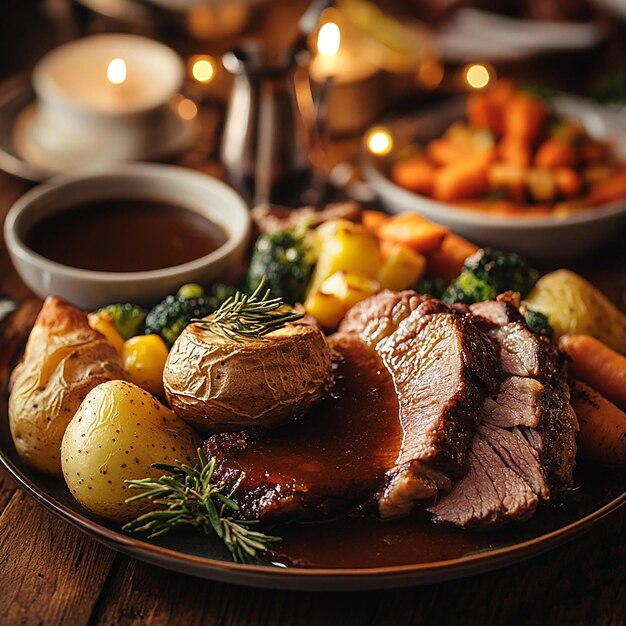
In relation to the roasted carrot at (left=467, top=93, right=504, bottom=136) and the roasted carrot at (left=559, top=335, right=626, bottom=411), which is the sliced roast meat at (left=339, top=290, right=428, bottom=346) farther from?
the roasted carrot at (left=467, top=93, right=504, bottom=136)

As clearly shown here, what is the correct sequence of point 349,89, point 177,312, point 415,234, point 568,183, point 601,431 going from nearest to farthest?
point 601,431 < point 177,312 < point 415,234 < point 568,183 < point 349,89

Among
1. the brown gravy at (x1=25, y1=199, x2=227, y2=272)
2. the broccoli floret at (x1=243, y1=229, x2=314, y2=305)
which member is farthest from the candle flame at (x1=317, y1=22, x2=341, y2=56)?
the broccoli floret at (x1=243, y1=229, x2=314, y2=305)

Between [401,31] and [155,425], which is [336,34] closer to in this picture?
[401,31]

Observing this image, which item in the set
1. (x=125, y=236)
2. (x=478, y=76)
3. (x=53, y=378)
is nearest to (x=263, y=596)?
(x=53, y=378)

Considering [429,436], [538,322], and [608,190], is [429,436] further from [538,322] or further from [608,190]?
[608,190]

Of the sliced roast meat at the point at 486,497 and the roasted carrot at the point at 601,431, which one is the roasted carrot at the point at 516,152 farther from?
the sliced roast meat at the point at 486,497

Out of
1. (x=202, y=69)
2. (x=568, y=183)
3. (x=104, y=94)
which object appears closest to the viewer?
(x=568, y=183)
